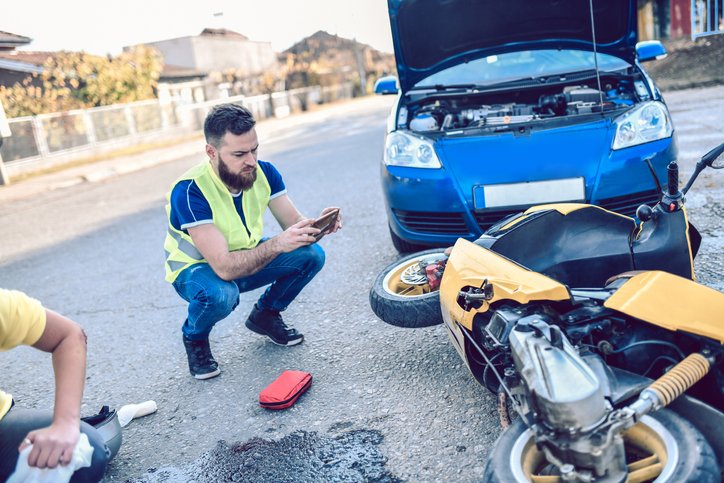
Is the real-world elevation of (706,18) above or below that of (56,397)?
above

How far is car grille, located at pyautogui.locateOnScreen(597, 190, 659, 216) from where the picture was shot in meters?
3.78

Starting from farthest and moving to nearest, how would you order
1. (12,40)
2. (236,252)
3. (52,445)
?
1. (12,40)
2. (236,252)
3. (52,445)

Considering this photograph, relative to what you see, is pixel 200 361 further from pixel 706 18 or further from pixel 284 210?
pixel 706 18

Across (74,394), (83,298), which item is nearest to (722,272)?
(74,394)

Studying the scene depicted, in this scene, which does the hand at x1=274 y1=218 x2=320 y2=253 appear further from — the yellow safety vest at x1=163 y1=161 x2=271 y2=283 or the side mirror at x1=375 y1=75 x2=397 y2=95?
the side mirror at x1=375 y1=75 x2=397 y2=95

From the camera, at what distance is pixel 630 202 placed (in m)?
3.79

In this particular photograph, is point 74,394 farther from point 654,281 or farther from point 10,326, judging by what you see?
point 654,281

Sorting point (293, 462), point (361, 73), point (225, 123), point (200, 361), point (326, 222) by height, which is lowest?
point (293, 462)

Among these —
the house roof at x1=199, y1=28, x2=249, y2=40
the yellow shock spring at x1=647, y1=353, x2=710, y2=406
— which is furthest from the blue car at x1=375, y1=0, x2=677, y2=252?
the house roof at x1=199, y1=28, x2=249, y2=40

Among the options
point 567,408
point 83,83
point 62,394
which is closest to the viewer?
point 567,408

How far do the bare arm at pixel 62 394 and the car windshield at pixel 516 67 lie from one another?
3.77 meters

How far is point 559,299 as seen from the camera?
6.49 feet

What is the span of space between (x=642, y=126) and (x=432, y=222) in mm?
1416

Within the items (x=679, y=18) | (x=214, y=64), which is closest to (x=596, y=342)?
(x=679, y=18)
